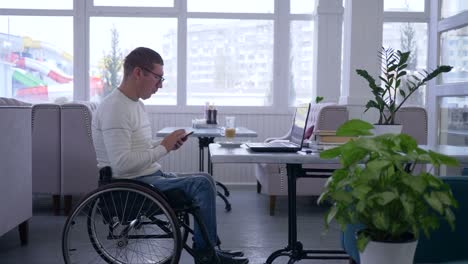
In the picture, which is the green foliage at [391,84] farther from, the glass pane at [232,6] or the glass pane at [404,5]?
the glass pane at [404,5]

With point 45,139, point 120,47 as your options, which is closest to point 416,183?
point 45,139

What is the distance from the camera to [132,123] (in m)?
2.33

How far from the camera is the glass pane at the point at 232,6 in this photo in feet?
20.2

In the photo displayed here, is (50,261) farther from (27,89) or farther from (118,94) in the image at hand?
(27,89)

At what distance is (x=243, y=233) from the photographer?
11.7 feet

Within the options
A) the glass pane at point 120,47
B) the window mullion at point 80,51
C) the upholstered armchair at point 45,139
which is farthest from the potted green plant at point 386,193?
the window mullion at point 80,51

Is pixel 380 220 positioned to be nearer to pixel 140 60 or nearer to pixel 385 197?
pixel 385 197

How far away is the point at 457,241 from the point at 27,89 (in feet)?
18.4

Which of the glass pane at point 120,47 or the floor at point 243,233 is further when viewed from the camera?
the glass pane at point 120,47

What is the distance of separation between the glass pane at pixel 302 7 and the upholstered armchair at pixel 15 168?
12.5 feet

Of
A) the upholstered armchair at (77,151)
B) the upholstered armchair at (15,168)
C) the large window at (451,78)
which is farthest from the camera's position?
the upholstered armchair at (77,151)

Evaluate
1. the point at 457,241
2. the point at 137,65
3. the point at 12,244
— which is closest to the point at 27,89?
the point at 12,244

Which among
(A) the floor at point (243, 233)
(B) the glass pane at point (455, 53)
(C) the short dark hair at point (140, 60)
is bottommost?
(A) the floor at point (243, 233)

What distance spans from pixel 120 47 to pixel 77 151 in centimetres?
245
